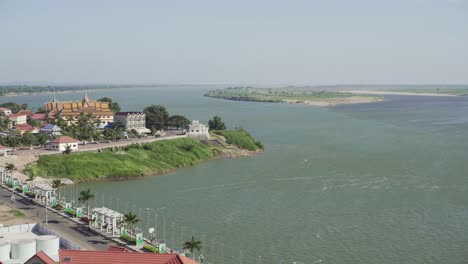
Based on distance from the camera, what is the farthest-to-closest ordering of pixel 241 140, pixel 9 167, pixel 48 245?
pixel 241 140
pixel 9 167
pixel 48 245

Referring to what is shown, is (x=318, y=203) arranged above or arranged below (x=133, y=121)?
below

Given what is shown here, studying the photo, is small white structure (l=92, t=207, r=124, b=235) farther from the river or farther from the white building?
the white building

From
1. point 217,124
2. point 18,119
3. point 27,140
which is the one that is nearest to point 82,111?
point 18,119

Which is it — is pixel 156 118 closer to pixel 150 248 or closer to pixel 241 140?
pixel 241 140

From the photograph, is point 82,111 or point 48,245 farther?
point 82,111

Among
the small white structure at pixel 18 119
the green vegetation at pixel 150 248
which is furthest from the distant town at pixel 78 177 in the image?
the small white structure at pixel 18 119

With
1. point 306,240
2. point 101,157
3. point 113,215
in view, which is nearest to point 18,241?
point 113,215

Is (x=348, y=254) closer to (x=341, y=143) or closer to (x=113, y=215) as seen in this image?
(x=113, y=215)
